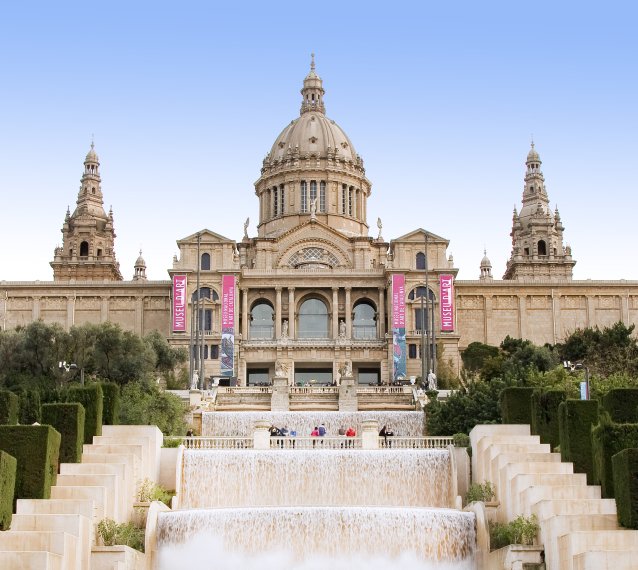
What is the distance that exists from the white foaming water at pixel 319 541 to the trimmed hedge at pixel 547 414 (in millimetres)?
5895

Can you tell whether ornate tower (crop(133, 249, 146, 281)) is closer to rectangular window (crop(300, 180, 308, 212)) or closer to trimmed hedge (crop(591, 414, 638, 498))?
rectangular window (crop(300, 180, 308, 212))

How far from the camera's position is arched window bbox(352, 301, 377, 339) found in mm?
85125

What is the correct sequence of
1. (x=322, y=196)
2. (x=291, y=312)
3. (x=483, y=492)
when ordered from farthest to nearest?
(x=322, y=196) → (x=291, y=312) → (x=483, y=492)

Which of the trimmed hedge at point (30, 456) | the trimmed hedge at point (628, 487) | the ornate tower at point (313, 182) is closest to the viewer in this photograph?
the trimmed hedge at point (628, 487)

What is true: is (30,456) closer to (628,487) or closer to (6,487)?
(6,487)

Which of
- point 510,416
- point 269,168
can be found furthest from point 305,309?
point 510,416

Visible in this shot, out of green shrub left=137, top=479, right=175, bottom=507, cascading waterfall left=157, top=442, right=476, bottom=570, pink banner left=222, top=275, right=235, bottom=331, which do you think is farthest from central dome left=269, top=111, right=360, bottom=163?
cascading waterfall left=157, top=442, right=476, bottom=570

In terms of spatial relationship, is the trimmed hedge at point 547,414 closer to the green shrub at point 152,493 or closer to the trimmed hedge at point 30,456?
the green shrub at point 152,493

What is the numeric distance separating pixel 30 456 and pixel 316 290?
183 feet

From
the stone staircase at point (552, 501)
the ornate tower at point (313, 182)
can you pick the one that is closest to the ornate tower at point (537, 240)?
the ornate tower at point (313, 182)

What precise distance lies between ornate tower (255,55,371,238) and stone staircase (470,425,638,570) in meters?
60.4

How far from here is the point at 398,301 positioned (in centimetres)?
8062

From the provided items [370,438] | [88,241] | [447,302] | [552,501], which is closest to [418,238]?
[447,302]

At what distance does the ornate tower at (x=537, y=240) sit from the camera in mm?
102812
